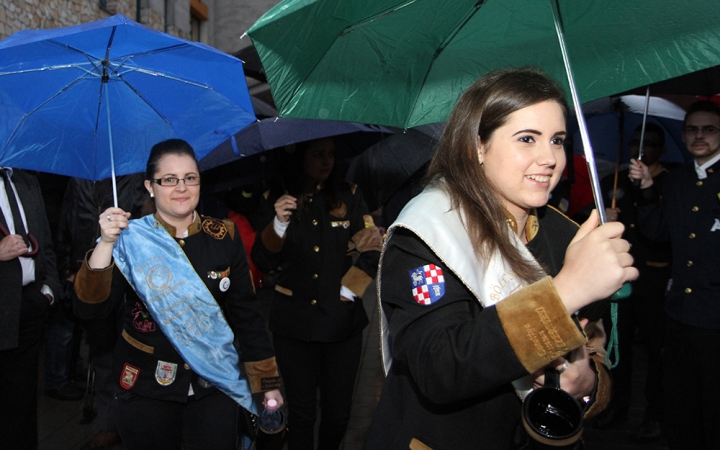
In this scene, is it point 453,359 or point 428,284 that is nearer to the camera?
point 453,359

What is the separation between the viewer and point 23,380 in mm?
3844

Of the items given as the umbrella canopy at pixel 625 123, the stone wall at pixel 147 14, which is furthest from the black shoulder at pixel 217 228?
the stone wall at pixel 147 14

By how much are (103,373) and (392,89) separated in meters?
3.42

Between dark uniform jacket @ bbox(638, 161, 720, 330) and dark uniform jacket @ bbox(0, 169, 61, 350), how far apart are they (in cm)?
399

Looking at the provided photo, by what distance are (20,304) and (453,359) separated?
10.4 feet

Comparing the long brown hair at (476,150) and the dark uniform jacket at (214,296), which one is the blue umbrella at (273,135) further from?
the long brown hair at (476,150)

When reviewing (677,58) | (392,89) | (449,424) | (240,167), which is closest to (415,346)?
(449,424)

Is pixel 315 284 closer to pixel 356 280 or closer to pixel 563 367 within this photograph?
pixel 356 280

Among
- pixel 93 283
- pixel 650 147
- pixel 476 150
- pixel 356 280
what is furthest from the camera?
pixel 650 147

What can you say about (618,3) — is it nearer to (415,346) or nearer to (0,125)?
(415,346)

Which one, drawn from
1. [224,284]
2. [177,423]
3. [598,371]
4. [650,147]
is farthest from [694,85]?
[177,423]

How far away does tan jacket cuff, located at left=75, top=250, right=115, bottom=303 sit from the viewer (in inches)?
116

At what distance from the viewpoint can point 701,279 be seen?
3.95 metres

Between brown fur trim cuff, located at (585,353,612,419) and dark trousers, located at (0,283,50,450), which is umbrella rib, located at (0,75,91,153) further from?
brown fur trim cuff, located at (585,353,612,419)
